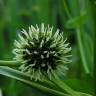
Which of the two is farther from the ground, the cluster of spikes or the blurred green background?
the blurred green background

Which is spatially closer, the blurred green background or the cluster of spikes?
the cluster of spikes

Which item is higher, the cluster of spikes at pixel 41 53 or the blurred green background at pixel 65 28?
the blurred green background at pixel 65 28

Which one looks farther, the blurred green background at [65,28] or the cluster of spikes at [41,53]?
the blurred green background at [65,28]

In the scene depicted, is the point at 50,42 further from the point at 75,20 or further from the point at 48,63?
the point at 75,20

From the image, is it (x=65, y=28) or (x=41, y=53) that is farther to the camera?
(x=65, y=28)

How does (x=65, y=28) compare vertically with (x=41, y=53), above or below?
above
